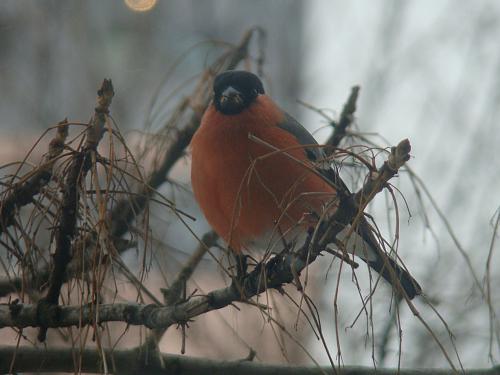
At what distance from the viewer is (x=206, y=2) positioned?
10.2 meters

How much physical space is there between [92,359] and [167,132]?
1027 millimetres

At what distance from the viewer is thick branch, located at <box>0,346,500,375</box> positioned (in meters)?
2.32

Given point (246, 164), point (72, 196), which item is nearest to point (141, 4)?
point (246, 164)

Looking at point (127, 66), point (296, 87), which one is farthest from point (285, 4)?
point (127, 66)

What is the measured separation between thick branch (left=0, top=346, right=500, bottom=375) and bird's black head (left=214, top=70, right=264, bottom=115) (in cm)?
128

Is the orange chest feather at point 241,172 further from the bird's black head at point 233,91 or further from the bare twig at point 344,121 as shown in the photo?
the bare twig at point 344,121

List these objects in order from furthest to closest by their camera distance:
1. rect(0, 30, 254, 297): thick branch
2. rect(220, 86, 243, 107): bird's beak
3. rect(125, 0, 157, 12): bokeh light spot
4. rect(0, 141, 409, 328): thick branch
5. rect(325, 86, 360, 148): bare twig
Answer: rect(125, 0, 157, 12): bokeh light spot < rect(220, 86, 243, 107): bird's beak < rect(325, 86, 360, 148): bare twig < rect(0, 30, 254, 297): thick branch < rect(0, 141, 409, 328): thick branch

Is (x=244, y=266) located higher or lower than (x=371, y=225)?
higher

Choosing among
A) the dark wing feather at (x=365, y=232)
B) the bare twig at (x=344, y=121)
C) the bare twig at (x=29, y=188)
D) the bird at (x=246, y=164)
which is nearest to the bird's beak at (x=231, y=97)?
the bird at (x=246, y=164)

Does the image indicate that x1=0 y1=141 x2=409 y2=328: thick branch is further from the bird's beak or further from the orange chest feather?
the bird's beak

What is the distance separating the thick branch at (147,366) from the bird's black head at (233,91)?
4.21 ft

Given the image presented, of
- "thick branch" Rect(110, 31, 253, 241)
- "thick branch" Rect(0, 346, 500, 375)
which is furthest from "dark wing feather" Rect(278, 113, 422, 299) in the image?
"thick branch" Rect(110, 31, 253, 241)

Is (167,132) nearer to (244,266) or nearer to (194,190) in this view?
(194,190)

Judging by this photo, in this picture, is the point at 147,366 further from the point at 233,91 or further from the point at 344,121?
the point at 233,91
